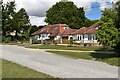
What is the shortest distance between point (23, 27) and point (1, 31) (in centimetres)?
1175

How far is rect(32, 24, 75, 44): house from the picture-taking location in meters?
80.2

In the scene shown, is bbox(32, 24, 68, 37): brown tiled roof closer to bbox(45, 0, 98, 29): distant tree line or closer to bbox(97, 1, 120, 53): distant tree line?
bbox(45, 0, 98, 29): distant tree line

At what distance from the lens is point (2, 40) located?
74.2m

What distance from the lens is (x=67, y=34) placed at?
260ft

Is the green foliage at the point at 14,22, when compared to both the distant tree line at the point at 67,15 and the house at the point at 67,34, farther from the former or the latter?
the distant tree line at the point at 67,15

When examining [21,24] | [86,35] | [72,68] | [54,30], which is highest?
[21,24]

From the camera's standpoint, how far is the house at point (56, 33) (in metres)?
80.2

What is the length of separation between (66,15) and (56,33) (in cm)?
1831

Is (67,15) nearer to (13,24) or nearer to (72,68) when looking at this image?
(13,24)

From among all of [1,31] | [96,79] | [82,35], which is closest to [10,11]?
[1,31]

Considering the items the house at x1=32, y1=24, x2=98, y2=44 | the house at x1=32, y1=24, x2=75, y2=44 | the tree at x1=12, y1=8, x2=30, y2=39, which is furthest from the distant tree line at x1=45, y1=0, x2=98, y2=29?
the tree at x1=12, y1=8, x2=30, y2=39

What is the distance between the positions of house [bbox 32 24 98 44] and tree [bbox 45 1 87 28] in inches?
412

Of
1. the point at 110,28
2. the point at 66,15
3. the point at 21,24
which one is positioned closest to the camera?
the point at 110,28

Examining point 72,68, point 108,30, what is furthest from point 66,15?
point 72,68
